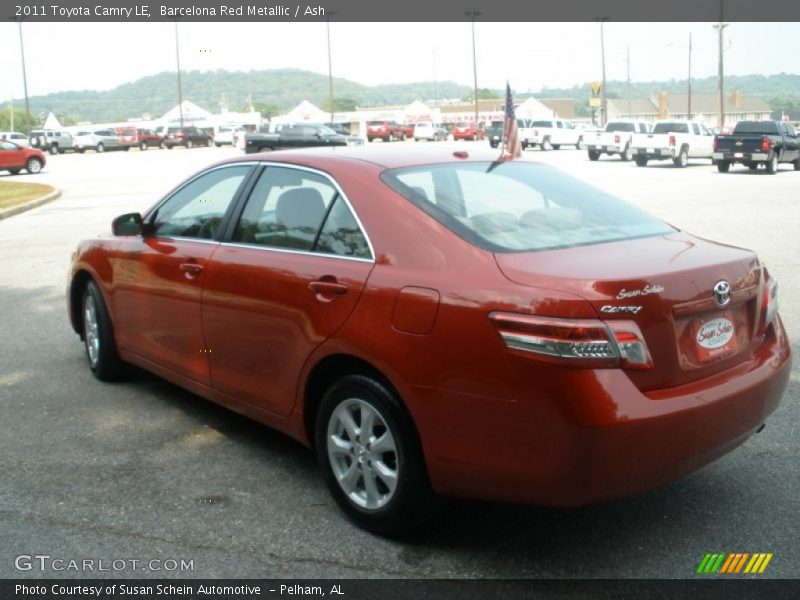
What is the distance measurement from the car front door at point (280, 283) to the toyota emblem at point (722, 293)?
1.40 meters

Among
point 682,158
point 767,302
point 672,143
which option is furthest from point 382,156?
point 682,158

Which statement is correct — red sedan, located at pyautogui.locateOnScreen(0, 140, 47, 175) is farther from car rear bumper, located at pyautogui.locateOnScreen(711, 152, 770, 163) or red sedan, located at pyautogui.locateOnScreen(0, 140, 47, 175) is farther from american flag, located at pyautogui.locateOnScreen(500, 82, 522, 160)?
american flag, located at pyautogui.locateOnScreen(500, 82, 522, 160)

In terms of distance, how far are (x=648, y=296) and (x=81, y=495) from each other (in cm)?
279

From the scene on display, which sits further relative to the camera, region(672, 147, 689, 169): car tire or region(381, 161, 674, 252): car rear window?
region(672, 147, 689, 169): car tire

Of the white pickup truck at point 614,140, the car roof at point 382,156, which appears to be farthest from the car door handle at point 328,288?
the white pickup truck at point 614,140

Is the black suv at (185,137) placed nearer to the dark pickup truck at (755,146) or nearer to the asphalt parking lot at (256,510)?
the dark pickup truck at (755,146)

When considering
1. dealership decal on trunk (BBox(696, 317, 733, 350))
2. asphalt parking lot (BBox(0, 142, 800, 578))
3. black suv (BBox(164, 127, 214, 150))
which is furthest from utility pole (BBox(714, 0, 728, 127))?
dealership decal on trunk (BBox(696, 317, 733, 350))

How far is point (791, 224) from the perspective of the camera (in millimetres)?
14562

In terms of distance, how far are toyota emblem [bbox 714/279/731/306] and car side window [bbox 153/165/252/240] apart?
2577mm

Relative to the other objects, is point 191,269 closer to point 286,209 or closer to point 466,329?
point 286,209

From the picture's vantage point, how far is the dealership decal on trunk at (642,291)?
324 cm

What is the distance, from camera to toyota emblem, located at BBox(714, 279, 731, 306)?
138 inches

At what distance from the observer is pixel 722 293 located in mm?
3535

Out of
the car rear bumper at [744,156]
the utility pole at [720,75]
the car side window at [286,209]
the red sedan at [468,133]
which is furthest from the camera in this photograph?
the red sedan at [468,133]
